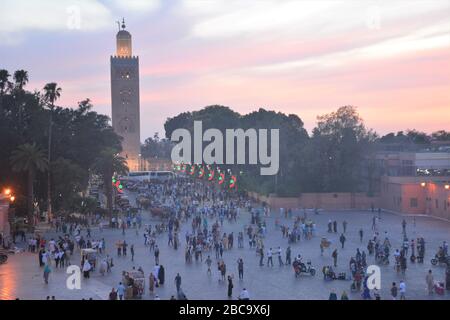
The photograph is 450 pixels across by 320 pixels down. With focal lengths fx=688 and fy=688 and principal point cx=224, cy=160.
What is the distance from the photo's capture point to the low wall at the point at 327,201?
2223 inches

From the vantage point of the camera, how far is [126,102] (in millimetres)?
111938

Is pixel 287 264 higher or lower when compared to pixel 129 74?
lower

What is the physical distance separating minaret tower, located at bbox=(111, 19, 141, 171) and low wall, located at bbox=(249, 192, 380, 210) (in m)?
58.6

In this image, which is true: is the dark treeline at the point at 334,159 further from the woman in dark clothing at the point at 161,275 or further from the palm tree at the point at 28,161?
the woman in dark clothing at the point at 161,275

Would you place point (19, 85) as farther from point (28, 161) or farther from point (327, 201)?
point (327, 201)

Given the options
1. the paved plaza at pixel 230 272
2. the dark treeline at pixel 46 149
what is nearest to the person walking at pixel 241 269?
the paved plaza at pixel 230 272

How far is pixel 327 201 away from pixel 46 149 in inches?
896

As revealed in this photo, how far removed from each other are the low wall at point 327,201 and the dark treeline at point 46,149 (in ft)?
49.8

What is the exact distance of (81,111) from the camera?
63656mm

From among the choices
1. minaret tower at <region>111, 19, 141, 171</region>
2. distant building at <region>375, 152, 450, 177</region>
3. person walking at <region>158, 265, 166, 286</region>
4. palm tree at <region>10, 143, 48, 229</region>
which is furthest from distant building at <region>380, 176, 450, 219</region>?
minaret tower at <region>111, 19, 141, 171</region>

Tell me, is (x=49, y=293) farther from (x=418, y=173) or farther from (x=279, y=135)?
(x=279, y=135)

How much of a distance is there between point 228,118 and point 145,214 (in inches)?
1795
